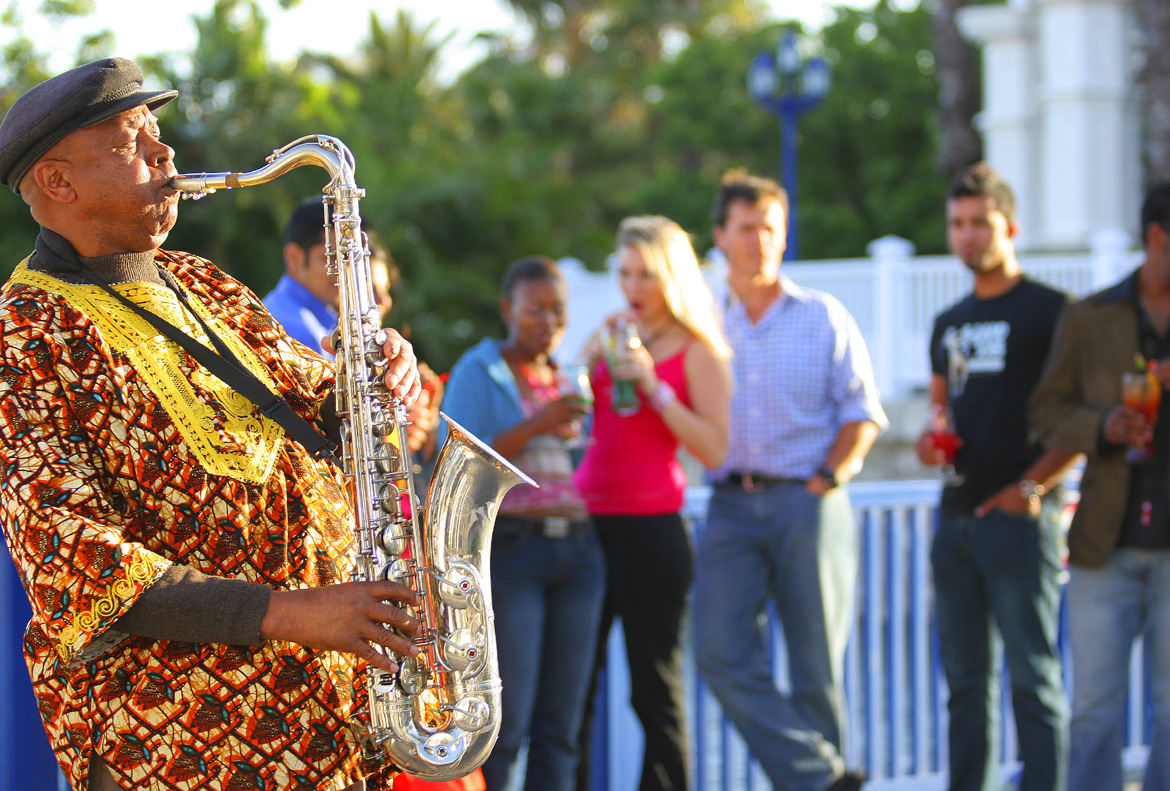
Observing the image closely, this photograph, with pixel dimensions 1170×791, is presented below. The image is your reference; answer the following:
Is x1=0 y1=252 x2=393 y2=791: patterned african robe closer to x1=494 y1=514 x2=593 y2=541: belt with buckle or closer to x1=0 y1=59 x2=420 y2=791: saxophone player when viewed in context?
x1=0 y1=59 x2=420 y2=791: saxophone player

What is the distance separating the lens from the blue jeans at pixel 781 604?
4.50 m

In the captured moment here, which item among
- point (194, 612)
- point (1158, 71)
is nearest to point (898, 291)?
point (1158, 71)

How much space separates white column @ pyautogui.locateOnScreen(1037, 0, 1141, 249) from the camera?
15297 millimetres

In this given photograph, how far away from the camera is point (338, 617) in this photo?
2.11 m

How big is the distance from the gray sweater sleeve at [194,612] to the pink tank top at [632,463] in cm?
230

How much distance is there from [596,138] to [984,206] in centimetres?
2523

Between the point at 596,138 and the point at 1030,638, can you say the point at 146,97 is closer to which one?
the point at 1030,638

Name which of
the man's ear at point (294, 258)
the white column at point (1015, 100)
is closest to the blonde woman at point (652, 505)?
the man's ear at point (294, 258)

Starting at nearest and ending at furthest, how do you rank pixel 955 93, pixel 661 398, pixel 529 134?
pixel 661 398 → pixel 955 93 → pixel 529 134

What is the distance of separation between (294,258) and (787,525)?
196 cm

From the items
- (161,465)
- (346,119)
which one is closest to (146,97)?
(161,465)

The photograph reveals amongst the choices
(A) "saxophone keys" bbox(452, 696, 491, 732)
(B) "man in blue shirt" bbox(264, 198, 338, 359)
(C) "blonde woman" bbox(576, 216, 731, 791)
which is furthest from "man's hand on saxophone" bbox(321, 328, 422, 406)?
(C) "blonde woman" bbox(576, 216, 731, 791)

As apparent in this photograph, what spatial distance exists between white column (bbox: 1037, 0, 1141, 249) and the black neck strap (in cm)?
1474

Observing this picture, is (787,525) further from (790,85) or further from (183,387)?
(790,85)
